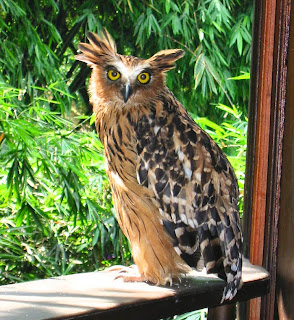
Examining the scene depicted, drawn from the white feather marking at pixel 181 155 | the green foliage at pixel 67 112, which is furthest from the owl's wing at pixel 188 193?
the green foliage at pixel 67 112

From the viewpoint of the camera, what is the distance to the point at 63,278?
1134mm

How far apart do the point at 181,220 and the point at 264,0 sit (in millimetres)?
Answer: 533

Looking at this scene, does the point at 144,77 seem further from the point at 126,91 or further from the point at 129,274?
the point at 129,274

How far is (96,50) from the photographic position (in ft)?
4.01

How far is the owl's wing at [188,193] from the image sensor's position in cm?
116

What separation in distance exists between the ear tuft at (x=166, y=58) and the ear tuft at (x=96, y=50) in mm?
96

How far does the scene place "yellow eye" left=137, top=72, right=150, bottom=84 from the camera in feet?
4.04

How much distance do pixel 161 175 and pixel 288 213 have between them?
291 millimetres

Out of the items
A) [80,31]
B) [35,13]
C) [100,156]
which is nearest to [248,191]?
[100,156]

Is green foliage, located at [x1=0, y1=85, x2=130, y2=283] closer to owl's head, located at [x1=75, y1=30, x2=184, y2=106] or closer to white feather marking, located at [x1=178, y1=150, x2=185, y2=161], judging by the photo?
owl's head, located at [x1=75, y1=30, x2=184, y2=106]

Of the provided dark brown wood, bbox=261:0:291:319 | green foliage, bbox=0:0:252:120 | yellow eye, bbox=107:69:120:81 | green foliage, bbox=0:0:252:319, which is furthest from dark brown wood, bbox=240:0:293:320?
green foliage, bbox=0:0:252:120

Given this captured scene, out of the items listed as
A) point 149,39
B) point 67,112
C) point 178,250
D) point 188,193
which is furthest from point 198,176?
point 149,39

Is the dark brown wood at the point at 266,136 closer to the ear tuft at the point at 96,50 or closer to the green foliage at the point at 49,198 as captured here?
the ear tuft at the point at 96,50

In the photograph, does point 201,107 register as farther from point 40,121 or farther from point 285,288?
point 285,288
